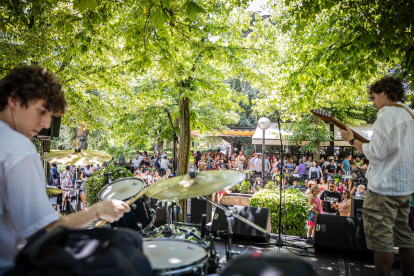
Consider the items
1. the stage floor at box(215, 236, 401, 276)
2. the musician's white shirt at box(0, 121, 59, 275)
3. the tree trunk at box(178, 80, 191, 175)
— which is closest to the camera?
the musician's white shirt at box(0, 121, 59, 275)

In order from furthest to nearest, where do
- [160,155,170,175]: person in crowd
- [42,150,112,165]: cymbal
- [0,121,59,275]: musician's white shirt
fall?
1. [160,155,170,175]: person in crowd
2. [42,150,112,165]: cymbal
3. [0,121,59,275]: musician's white shirt

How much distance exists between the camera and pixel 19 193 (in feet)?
4.14

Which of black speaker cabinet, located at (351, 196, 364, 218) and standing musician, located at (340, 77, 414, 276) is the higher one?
standing musician, located at (340, 77, 414, 276)

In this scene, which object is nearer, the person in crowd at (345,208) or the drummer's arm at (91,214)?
the drummer's arm at (91,214)

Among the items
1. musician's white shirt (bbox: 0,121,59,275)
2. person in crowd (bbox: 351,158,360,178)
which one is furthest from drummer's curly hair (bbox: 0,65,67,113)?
person in crowd (bbox: 351,158,360,178)

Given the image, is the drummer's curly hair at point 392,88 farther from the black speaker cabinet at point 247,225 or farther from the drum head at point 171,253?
the black speaker cabinet at point 247,225

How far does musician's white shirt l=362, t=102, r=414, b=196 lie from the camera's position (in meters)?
2.68

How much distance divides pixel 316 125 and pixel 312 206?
32.3 ft

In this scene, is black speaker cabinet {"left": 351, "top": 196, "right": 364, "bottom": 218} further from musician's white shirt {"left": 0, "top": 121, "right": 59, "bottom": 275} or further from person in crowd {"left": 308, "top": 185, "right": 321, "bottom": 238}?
musician's white shirt {"left": 0, "top": 121, "right": 59, "bottom": 275}

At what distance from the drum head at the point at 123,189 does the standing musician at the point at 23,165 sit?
1930mm

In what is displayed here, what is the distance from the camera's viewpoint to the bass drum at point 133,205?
3.52 meters

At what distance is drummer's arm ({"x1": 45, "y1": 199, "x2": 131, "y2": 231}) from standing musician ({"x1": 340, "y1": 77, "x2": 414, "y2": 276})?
235cm

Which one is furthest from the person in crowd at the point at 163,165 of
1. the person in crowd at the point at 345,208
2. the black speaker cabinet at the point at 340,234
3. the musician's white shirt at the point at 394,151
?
the musician's white shirt at the point at 394,151

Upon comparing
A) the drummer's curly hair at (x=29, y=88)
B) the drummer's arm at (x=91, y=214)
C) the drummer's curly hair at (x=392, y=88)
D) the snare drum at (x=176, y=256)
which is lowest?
the snare drum at (x=176, y=256)
